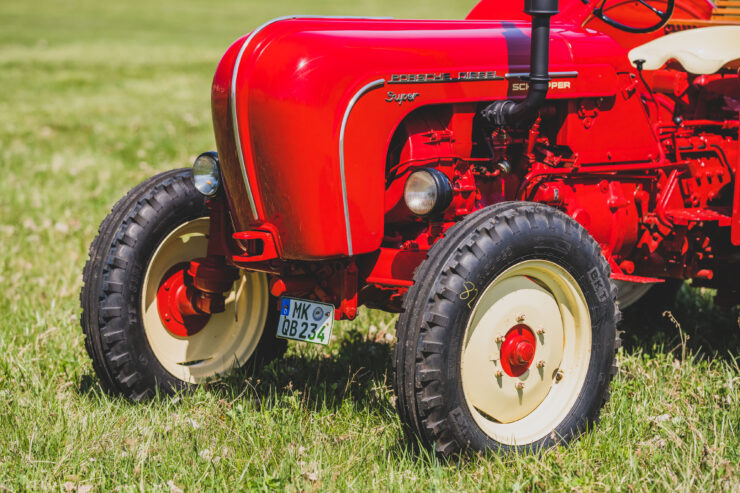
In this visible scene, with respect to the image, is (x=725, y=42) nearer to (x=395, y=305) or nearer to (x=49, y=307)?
(x=395, y=305)

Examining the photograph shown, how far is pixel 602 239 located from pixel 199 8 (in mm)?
34548

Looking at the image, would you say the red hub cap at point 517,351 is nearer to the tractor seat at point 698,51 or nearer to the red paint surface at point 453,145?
the red paint surface at point 453,145

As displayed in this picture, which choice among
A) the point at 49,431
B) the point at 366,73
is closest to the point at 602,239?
the point at 366,73

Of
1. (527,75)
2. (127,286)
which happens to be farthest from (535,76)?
(127,286)

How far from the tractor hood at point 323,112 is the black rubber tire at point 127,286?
53cm

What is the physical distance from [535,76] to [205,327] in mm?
1914

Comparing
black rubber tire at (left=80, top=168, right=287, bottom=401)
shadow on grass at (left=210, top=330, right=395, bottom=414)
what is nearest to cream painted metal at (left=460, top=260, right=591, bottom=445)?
shadow on grass at (left=210, top=330, right=395, bottom=414)

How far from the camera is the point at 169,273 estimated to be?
4.13 meters

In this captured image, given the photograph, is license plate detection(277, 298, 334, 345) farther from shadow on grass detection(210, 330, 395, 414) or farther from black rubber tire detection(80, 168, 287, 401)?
black rubber tire detection(80, 168, 287, 401)

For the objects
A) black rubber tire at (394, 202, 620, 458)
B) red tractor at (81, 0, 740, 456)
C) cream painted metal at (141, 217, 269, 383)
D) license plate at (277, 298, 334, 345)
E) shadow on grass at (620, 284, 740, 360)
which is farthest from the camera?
shadow on grass at (620, 284, 740, 360)

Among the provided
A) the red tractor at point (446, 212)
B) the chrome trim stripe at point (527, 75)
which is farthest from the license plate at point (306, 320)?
the chrome trim stripe at point (527, 75)

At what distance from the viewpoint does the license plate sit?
11.5 feet

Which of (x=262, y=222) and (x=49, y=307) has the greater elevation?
(x=262, y=222)

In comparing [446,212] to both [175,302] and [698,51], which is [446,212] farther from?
[698,51]
